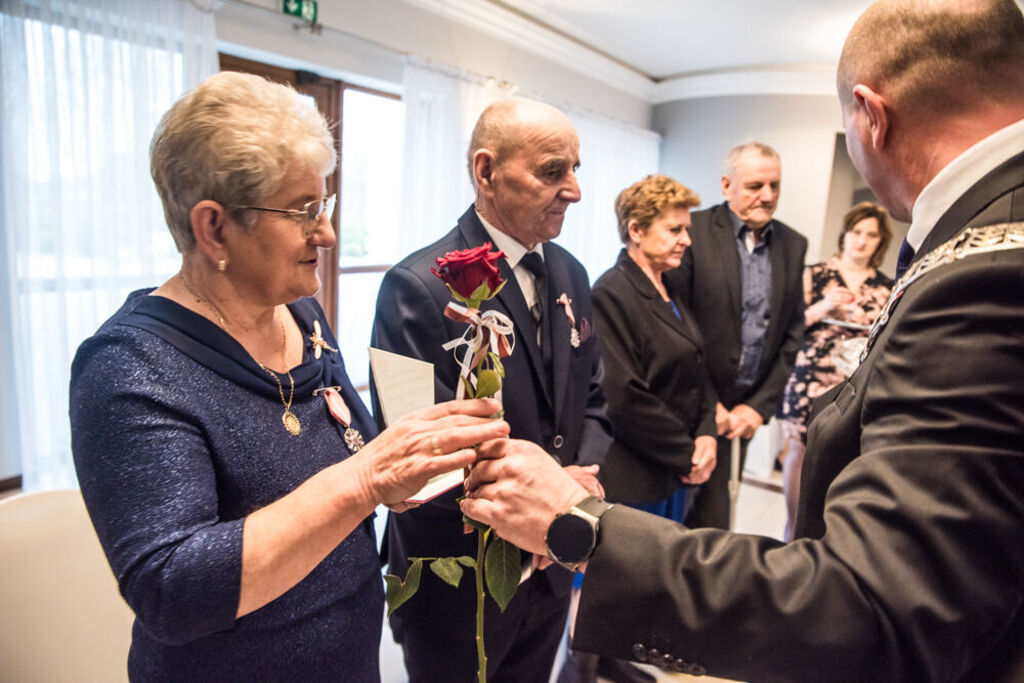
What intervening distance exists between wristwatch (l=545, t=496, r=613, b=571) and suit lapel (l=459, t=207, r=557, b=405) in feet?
1.93

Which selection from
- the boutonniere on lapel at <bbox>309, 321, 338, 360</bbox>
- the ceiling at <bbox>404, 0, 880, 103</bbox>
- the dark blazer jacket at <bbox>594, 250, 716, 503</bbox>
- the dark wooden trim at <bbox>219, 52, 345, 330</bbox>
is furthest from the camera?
the ceiling at <bbox>404, 0, 880, 103</bbox>

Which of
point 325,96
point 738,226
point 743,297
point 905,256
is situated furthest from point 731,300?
point 325,96

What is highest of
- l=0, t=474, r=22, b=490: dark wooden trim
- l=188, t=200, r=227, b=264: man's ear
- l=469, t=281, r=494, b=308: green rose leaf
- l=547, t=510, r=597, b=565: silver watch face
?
l=188, t=200, r=227, b=264: man's ear

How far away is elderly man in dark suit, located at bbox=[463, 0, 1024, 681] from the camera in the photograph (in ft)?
2.19

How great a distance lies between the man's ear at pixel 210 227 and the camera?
3.10 ft

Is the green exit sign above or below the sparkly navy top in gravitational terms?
above

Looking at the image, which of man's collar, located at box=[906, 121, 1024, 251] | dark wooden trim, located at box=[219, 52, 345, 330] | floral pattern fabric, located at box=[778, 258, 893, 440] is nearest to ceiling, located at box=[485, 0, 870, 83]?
dark wooden trim, located at box=[219, 52, 345, 330]

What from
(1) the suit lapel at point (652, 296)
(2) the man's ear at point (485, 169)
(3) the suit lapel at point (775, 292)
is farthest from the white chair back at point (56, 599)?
(3) the suit lapel at point (775, 292)

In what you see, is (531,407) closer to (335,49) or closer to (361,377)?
(335,49)

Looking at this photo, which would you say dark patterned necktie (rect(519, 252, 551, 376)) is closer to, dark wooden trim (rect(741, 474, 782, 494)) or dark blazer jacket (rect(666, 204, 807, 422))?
dark blazer jacket (rect(666, 204, 807, 422))

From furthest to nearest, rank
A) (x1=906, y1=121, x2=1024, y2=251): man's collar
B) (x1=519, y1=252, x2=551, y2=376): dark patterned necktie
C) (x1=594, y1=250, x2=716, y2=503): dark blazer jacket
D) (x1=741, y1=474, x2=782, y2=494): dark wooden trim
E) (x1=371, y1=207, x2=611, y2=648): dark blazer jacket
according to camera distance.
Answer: (x1=741, y1=474, x2=782, y2=494): dark wooden trim < (x1=594, y1=250, x2=716, y2=503): dark blazer jacket < (x1=519, y1=252, x2=551, y2=376): dark patterned necktie < (x1=371, y1=207, x2=611, y2=648): dark blazer jacket < (x1=906, y1=121, x2=1024, y2=251): man's collar

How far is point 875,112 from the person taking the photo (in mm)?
861

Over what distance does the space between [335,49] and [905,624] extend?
11.5 feet

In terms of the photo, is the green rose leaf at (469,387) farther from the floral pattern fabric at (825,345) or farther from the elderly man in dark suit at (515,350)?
the floral pattern fabric at (825,345)
